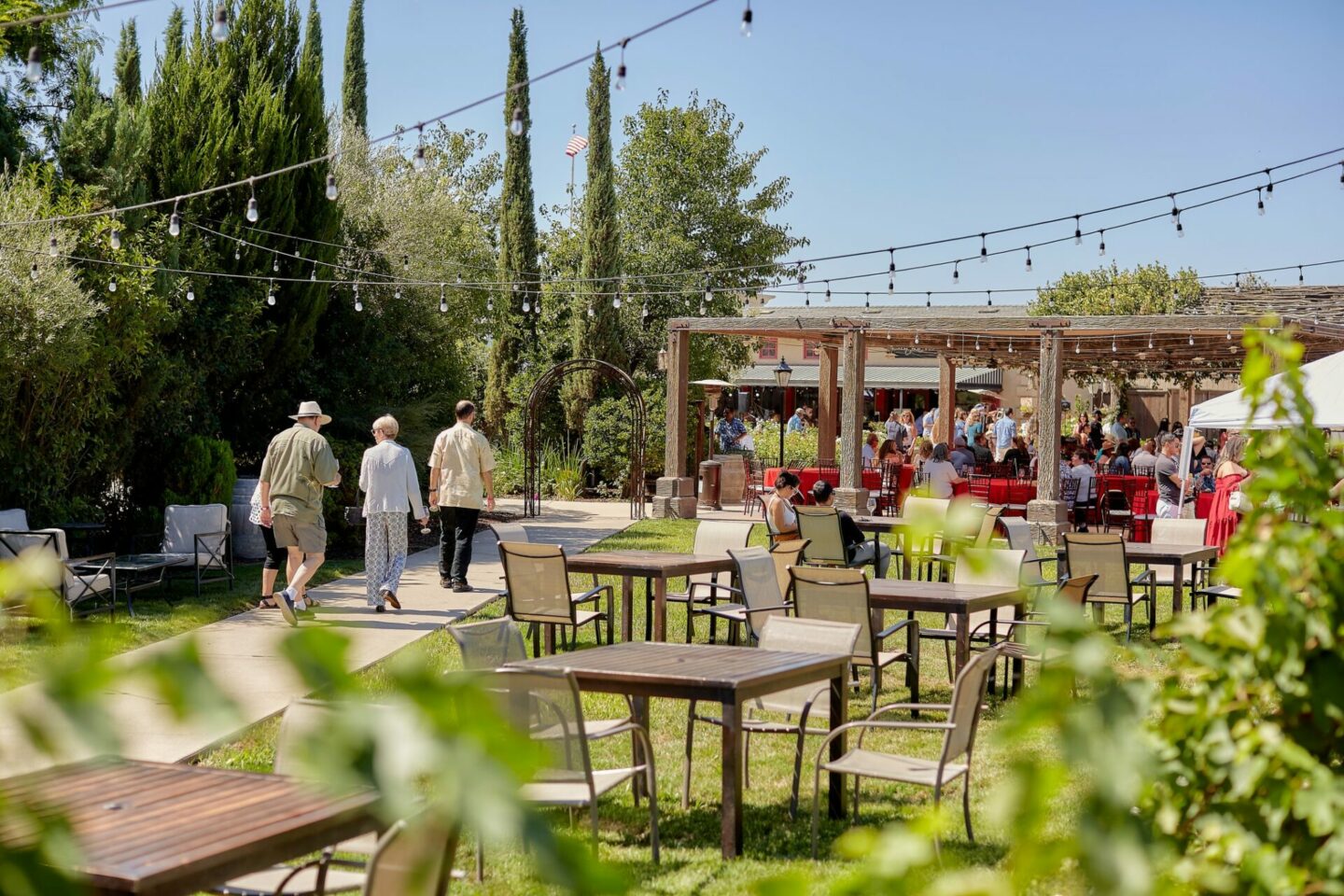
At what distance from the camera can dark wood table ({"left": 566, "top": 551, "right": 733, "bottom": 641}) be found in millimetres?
8961

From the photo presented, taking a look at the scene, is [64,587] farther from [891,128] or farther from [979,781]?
[891,128]

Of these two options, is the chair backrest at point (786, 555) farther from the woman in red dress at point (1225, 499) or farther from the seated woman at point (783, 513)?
the woman in red dress at point (1225, 499)

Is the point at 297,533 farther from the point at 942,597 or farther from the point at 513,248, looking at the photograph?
the point at 513,248

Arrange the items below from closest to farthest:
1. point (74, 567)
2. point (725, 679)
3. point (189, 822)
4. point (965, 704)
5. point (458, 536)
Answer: point (189, 822) → point (725, 679) → point (965, 704) → point (74, 567) → point (458, 536)

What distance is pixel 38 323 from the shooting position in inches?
429

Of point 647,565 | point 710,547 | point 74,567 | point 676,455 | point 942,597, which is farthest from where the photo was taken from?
point 676,455

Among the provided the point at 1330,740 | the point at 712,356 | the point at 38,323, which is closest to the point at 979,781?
the point at 1330,740

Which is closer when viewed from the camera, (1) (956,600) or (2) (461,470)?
(1) (956,600)

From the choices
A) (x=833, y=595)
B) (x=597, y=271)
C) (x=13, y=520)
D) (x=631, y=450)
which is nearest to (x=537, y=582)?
(x=833, y=595)

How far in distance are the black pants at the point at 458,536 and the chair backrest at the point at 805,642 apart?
6054 millimetres

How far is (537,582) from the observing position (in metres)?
8.52

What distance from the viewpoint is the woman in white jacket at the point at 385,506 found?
35.6 ft

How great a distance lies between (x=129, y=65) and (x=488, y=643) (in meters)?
15.3

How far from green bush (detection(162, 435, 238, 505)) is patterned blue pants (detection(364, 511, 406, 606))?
3.51 m
